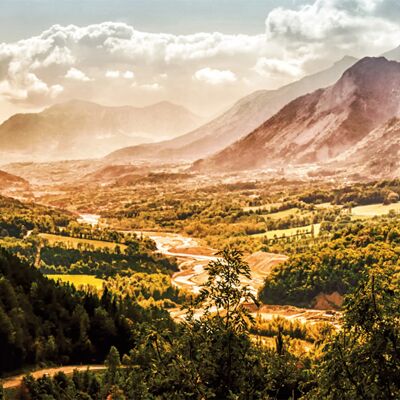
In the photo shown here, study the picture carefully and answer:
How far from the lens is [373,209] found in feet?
502

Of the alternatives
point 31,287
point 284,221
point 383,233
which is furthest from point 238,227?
point 31,287

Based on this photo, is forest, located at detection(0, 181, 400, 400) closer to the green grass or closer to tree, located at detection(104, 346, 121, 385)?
tree, located at detection(104, 346, 121, 385)

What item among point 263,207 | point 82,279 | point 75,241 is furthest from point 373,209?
point 82,279

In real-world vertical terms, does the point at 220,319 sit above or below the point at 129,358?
above

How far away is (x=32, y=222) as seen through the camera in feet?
408

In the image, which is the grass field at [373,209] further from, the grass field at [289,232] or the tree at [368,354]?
the tree at [368,354]

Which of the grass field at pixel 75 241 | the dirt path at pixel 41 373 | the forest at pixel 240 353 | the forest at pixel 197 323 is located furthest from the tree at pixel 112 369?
the grass field at pixel 75 241

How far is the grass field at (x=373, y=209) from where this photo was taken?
144 m

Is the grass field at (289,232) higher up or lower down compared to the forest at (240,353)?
lower down

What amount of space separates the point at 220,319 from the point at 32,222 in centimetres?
11326

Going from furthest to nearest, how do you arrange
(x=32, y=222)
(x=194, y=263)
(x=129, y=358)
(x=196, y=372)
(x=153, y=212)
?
1. (x=153, y=212)
2. (x=32, y=222)
3. (x=194, y=263)
4. (x=129, y=358)
5. (x=196, y=372)

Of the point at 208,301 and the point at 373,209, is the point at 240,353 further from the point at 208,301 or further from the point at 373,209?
the point at 373,209

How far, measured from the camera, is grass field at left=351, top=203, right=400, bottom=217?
14406 centimetres

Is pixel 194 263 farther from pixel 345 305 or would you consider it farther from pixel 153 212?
pixel 345 305
